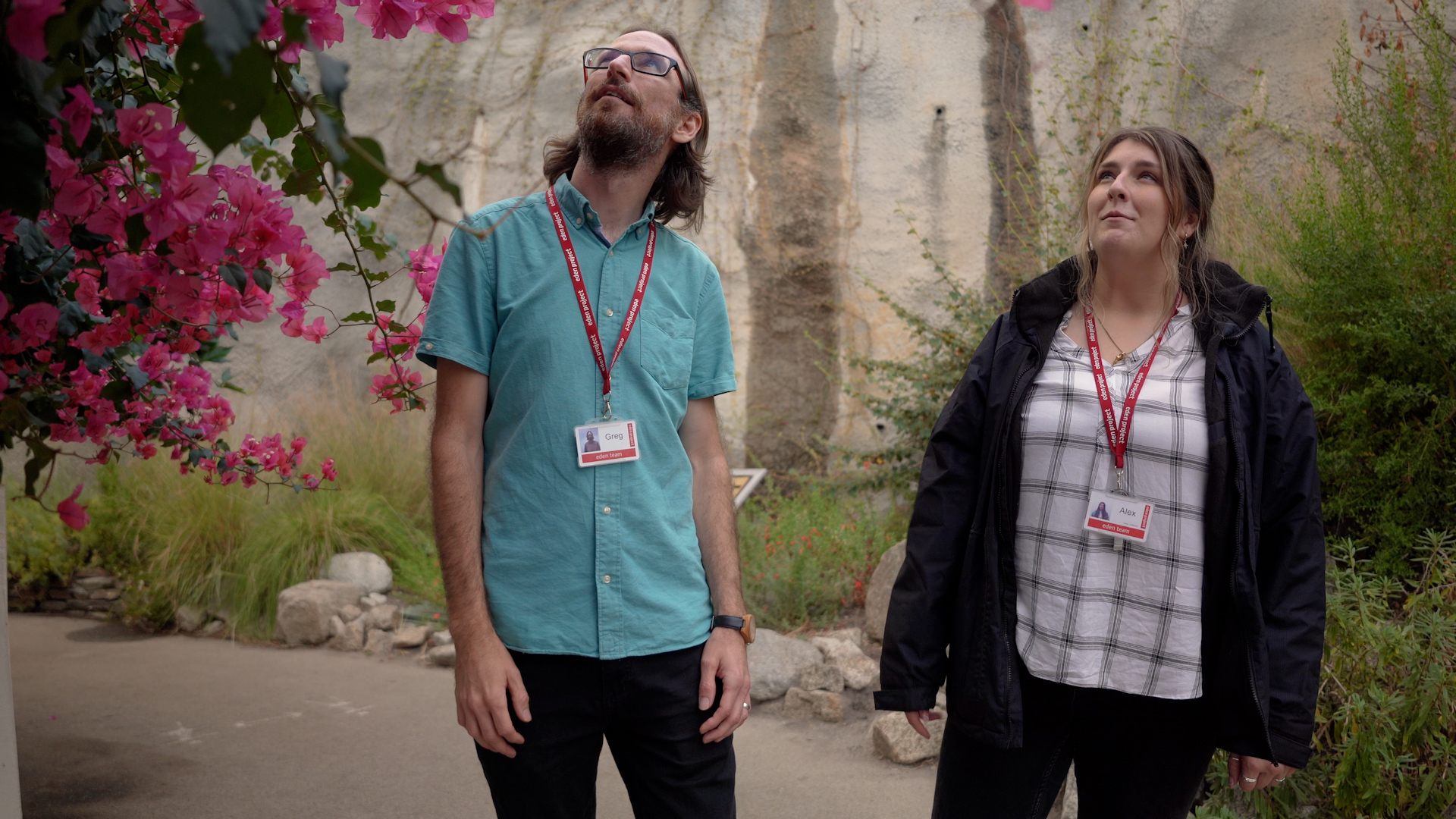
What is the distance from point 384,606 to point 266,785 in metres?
2.09

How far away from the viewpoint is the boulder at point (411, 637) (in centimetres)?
525

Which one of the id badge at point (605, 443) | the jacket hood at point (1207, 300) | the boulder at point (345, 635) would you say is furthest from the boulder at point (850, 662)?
the id badge at point (605, 443)

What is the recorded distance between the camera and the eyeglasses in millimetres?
1783

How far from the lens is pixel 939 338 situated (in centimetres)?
576

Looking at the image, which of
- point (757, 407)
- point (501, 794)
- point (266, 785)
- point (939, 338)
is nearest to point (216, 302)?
point (501, 794)

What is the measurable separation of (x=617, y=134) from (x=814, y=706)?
3088mm

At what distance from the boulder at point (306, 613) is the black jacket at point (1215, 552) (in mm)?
4329

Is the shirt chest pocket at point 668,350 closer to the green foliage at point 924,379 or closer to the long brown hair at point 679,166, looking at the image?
the long brown hair at point 679,166

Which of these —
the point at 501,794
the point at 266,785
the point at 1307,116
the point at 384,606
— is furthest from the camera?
the point at 1307,116

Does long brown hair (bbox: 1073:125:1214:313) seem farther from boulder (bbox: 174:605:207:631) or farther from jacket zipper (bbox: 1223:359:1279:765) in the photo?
boulder (bbox: 174:605:207:631)

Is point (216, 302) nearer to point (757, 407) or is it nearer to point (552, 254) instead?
point (552, 254)

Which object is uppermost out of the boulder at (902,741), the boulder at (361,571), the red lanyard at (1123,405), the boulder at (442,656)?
the red lanyard at (1123,405)

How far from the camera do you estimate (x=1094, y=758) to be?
70.2 inches

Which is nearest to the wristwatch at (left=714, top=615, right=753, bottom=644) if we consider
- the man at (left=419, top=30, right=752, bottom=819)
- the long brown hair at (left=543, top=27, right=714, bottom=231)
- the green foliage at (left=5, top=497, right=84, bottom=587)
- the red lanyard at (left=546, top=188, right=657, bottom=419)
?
the man at (left=419, top=30, right=752, bottom=819)
